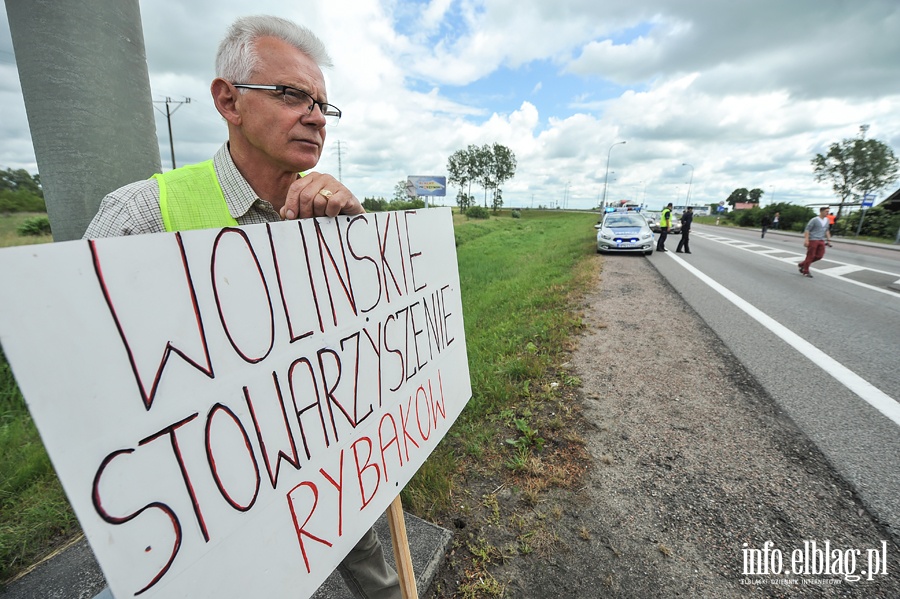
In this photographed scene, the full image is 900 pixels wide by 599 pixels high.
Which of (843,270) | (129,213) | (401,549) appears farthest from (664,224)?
(129,213)

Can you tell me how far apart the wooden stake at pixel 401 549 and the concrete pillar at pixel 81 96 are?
1.84 metres

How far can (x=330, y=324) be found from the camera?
3.78 ft

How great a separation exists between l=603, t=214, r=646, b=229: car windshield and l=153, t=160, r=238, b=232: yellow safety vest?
43.2ft

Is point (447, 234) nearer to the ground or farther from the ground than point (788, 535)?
farther from the ground

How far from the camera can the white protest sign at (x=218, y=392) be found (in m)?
0.63

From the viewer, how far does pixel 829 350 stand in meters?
4.28

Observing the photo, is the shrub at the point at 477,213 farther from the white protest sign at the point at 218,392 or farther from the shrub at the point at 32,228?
the white protest sign at the point at 218,392

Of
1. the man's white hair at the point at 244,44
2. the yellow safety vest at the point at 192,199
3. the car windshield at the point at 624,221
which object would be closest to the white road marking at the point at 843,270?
the car windshield at the point at 624,221

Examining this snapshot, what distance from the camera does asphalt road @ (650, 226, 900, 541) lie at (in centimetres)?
246

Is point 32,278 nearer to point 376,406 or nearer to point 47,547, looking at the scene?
point 376,406

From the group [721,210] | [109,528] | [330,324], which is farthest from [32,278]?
[721,210]

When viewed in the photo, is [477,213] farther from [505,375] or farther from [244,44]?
[244,44]

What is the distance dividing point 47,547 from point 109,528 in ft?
7.85

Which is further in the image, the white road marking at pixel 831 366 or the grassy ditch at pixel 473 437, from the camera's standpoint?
the white road marking at pixel 831 366
